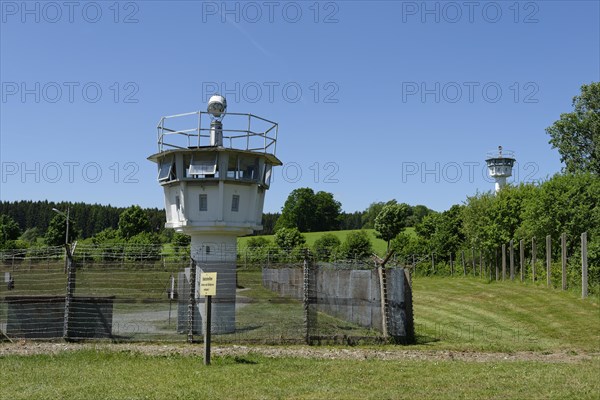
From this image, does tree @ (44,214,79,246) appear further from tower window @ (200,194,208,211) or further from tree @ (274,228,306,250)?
tower window @ (200,194,208,211)

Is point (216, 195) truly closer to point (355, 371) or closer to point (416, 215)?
point (355, 371)

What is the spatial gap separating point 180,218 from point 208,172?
6.46 ft

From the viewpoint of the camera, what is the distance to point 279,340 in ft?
60.1

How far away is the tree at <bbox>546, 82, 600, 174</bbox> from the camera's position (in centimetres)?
5931

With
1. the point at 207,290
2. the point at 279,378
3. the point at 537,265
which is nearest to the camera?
the point at 279,378

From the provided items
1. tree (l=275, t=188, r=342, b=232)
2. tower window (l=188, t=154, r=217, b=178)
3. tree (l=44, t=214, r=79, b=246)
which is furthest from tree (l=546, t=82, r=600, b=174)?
tree (l=44, t=214, r=79, b=246)

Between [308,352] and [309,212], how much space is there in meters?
118

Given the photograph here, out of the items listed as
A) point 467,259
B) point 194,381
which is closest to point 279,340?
point 194,381

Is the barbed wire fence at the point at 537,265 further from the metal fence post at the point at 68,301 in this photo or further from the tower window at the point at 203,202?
the metal fence post at the point at 68,301

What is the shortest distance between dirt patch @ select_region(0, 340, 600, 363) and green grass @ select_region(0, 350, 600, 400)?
79cm

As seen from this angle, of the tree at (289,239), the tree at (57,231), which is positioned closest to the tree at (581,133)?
the tree at (289,239)

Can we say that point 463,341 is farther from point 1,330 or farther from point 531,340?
point 1,330

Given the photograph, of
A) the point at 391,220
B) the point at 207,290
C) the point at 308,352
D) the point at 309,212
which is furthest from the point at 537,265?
the point at 309,212

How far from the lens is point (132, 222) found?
377 feet
